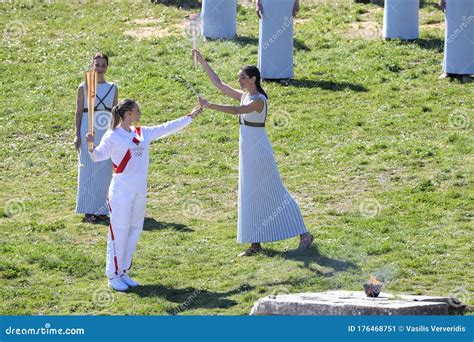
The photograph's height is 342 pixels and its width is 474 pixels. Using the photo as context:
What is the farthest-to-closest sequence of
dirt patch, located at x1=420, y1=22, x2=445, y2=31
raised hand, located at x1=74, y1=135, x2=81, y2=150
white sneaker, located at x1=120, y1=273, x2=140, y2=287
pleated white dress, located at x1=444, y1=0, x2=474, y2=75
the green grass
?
1. dirt patch, located at x1=420, y1=22, x2=445, y2=31
2. pleated white dress, located at x1=444, y1=0, x2=474, y2=75
3. raised hand, located at x1=74, y1=135, x2=81, y2=150
4. the green grass
5. white sneaker, located at x1=120, y1=273, x2=140, y2=287

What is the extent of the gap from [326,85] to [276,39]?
1072 millimetres

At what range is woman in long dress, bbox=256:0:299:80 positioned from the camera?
22.6 metres

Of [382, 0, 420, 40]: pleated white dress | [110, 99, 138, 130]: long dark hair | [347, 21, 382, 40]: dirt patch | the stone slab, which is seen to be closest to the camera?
the stone slab

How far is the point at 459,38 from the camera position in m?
22.0

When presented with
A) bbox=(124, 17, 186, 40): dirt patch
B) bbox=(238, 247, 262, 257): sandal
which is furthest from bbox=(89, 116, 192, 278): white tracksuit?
bbox=(124, 17, 186, 40): dirt patch

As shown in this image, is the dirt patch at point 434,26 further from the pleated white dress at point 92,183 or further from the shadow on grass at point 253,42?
the pleated white dress at point 92,183

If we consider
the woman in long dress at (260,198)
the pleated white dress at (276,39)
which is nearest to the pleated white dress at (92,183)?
the woman in long dress at (260,198)

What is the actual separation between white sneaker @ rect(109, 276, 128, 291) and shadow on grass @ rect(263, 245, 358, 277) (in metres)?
1.86

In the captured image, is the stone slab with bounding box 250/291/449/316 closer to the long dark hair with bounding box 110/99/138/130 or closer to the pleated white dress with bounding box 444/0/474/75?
the long dark hair with bounding box 110/99/138/130

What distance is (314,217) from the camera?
56.3 feet

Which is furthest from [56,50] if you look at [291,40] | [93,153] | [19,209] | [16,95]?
[93,153]

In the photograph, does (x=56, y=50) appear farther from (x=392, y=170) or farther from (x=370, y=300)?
(x=370, y=300)

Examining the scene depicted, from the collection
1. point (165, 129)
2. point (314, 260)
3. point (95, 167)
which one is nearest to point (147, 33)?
point (95, 167)

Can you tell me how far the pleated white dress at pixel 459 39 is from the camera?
865 inches
